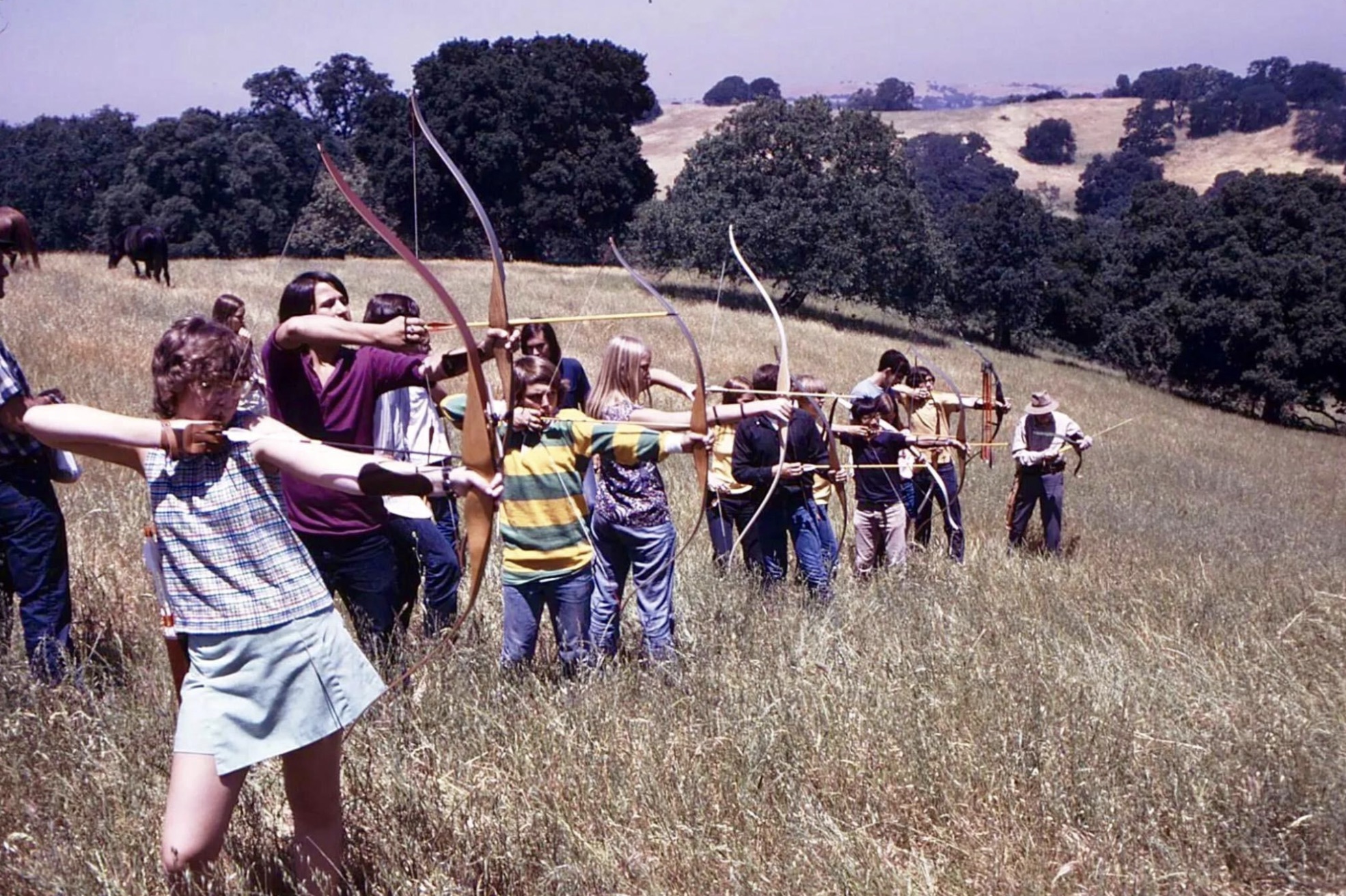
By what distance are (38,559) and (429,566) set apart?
1264mm

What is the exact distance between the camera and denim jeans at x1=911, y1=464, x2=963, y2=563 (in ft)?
23.4

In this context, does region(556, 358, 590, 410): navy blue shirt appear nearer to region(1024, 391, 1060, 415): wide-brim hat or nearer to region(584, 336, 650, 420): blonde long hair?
region(584, 336, 650, 420): blonde long hair

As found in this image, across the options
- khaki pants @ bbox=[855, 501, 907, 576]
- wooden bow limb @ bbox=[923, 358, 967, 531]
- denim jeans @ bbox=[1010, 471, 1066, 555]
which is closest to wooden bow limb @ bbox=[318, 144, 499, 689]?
khaki pants @ bbox=[855, 501, 907, 576]

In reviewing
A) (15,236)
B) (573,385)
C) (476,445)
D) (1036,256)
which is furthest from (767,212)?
(476,445)

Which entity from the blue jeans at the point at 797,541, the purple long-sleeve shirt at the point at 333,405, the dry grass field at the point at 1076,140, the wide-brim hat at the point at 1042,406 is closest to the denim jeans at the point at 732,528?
the blue jeans at the point at 797,541

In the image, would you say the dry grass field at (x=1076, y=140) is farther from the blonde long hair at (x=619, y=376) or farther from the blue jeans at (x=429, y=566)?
the blue jeans at (x=429, y=566)

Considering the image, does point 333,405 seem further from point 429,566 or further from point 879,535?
point 879,535

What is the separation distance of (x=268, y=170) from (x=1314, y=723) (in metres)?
24.3

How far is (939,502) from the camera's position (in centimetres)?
755

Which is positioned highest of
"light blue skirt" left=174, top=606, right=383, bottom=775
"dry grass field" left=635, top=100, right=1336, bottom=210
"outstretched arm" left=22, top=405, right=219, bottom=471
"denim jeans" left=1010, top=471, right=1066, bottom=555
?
"dry grass field" left=635, top=100, right=1336, bottom=210

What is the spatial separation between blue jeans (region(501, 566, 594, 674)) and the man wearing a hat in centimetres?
427

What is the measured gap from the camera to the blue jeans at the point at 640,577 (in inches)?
168

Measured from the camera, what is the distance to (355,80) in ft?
117

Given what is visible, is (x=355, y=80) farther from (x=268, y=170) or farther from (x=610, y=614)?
(x=610, y=614)
